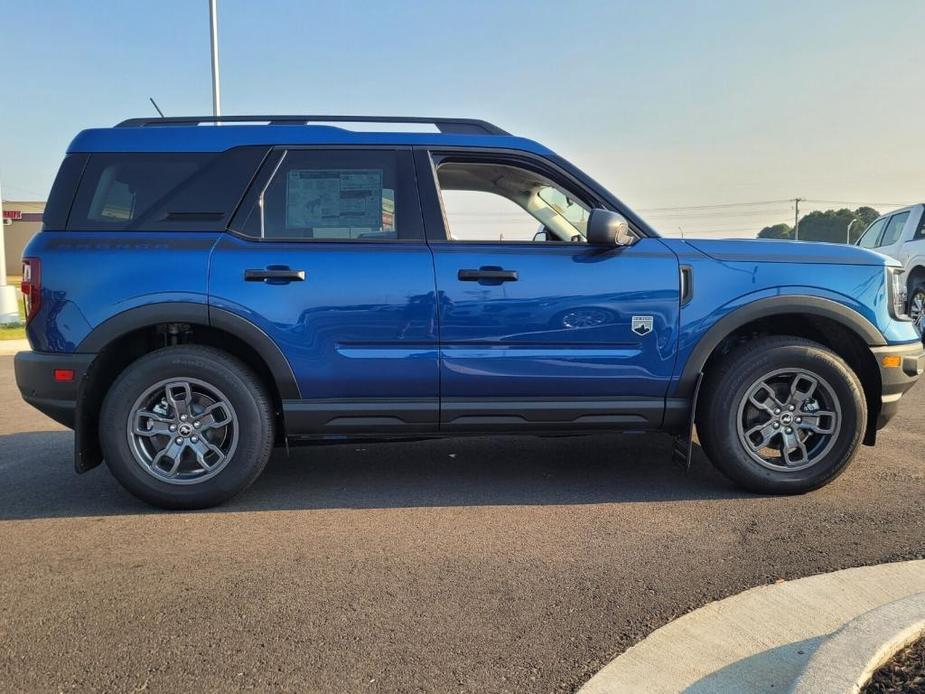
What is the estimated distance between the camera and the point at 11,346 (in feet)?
39.5

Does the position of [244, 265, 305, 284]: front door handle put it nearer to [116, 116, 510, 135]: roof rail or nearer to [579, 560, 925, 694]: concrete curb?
[116, 116, 510, 135]: roof rail

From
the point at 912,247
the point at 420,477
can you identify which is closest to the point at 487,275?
the point at 420,477

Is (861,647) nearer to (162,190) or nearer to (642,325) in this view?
(642,325)

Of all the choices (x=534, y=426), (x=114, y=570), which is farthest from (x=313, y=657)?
(x=534, y=426)

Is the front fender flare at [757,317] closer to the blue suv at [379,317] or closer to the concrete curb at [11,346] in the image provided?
the blue suv at [379,317]

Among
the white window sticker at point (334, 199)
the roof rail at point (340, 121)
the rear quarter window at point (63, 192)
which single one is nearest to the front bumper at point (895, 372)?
the roof rail at point (340, 121)

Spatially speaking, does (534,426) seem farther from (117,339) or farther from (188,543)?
(117,339)

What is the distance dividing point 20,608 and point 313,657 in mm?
1258

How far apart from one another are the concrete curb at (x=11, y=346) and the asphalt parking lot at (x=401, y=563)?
26.8ft

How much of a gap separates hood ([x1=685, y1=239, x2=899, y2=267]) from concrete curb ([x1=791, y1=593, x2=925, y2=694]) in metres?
2.02

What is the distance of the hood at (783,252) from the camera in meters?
3.98

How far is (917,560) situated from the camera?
311cm

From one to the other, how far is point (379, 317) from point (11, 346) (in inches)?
430

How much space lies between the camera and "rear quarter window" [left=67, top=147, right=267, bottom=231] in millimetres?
3840
